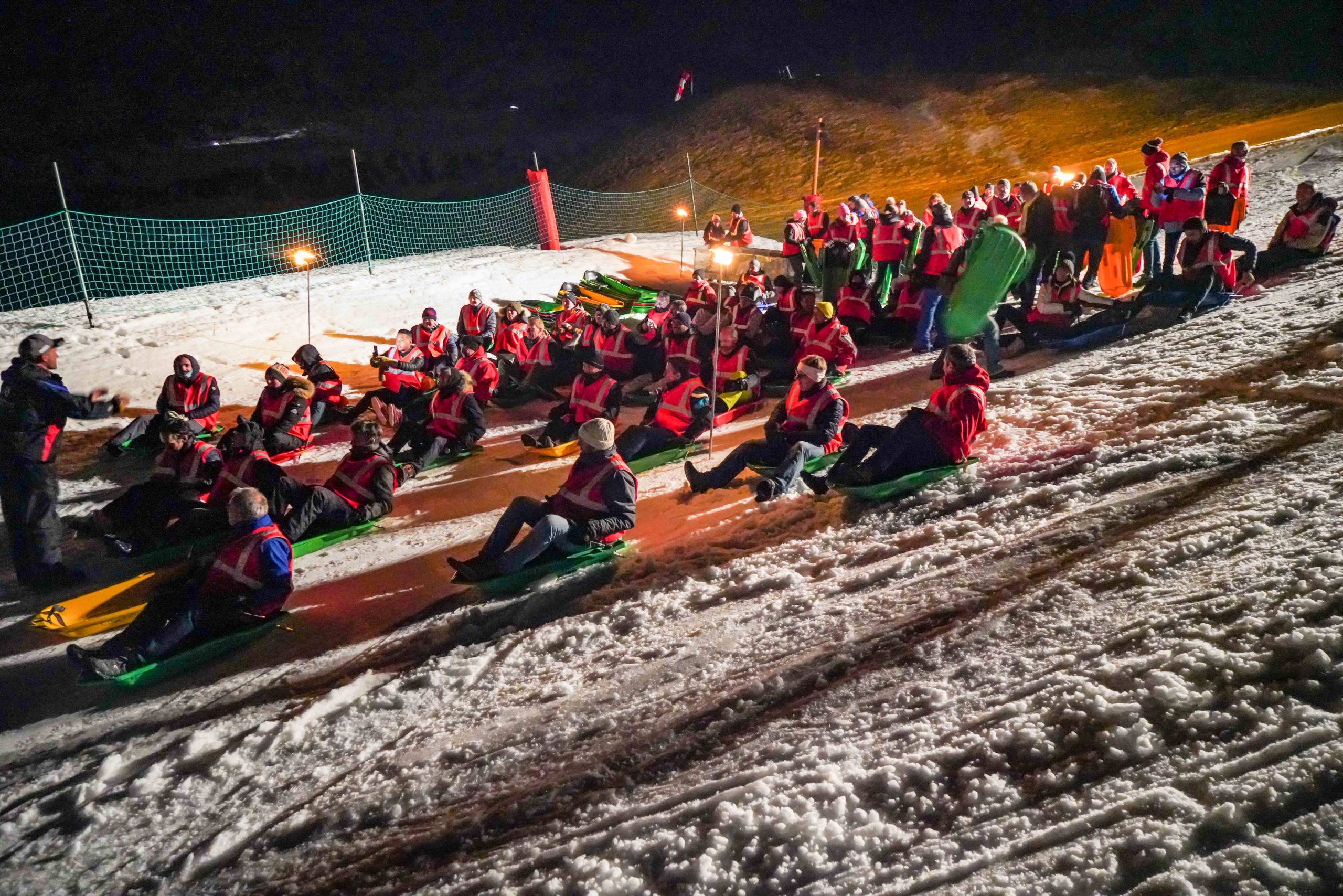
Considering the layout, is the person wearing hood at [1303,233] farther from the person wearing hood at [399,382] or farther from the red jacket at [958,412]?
the person wearing hood at [399,382]

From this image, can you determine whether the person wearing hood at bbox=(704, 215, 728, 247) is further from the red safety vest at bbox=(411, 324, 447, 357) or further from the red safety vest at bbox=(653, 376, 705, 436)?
the red safety vest at bbox=(653, 376, 705, 436)

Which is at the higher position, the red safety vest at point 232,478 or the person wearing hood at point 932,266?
the person wearing hood at point 932,266

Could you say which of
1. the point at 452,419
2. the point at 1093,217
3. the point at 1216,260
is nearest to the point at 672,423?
the point at 452,419

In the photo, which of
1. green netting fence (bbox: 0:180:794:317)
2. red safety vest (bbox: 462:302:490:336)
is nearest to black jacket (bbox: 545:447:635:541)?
red safety vest (bbox: 462:302:490:336)

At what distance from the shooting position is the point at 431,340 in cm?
1081

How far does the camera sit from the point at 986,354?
859cm

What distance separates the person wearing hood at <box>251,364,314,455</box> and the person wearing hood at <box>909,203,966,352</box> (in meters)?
6.68

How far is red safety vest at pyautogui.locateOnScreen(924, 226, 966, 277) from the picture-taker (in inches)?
392

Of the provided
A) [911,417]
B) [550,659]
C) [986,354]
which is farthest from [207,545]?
[986,354]

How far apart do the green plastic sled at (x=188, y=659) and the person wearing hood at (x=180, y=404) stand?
4.07 m

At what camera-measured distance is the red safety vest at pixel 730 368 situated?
336 inches

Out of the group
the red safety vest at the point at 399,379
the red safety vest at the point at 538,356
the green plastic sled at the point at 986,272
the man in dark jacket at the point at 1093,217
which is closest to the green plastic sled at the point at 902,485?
the green plastic sled at the point at 986,272

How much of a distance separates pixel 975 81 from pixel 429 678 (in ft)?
95.2

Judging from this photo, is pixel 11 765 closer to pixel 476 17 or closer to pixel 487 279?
pixel 487 279
